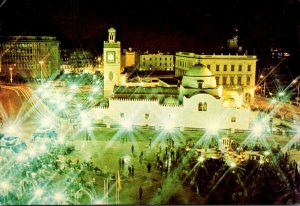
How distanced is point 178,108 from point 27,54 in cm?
4507

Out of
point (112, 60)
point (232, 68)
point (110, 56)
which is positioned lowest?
point (232, 68)

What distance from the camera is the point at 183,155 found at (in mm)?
23531

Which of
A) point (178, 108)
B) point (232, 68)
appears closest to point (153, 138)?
point (178, 108)

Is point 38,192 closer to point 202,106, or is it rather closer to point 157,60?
point 202,106

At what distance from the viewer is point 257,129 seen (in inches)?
1206

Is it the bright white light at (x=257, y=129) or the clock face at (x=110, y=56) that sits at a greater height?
the clock face at (x=110, y=56)

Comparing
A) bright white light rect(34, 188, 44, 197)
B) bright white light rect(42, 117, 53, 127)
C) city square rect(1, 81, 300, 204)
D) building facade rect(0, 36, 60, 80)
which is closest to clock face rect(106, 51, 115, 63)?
bright white light rect(42, 117, 53, 127)

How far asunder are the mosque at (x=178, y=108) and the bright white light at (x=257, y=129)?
23.3 inches

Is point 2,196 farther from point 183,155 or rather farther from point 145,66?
point 145,66

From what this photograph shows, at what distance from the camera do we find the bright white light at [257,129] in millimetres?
29812

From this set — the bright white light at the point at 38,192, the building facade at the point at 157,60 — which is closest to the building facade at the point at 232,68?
the building facade at the point at 157,60

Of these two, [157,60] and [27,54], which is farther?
[157,60]

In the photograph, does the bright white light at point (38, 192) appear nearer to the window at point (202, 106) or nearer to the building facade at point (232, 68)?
the window at point (202, 106)

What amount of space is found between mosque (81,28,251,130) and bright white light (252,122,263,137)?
0.59 meters
